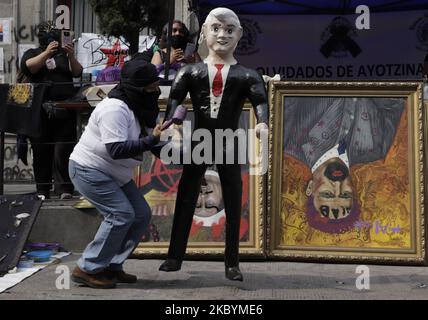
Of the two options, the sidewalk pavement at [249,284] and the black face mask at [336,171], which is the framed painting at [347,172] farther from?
the sidewalk pavement at [249,284]

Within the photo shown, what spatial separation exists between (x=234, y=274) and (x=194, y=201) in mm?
577

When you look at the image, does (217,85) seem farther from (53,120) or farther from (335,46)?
(335,46)

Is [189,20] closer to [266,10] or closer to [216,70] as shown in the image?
[266,10]

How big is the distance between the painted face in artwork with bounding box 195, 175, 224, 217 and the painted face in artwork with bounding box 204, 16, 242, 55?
1481 millimetres

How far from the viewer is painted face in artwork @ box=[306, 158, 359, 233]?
5969 millimetres

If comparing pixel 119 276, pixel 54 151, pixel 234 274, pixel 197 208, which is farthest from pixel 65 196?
pixel 234 274

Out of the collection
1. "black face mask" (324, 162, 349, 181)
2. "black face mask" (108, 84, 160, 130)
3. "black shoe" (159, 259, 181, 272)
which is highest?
"black face mask" (108, 84, 160, 130)

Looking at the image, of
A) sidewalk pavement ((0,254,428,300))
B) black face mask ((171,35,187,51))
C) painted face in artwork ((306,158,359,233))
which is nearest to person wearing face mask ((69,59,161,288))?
sidewalk pavement ((0,254,428,300))

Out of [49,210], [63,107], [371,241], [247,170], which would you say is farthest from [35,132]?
[371,241]

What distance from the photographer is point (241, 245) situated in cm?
593

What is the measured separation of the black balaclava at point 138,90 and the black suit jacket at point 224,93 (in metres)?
0.18

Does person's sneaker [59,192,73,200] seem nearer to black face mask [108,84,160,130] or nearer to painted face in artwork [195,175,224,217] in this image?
painted face in artwork [195,175,224,217]

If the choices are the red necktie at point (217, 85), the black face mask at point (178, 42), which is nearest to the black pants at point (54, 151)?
the black face mask at point (178, 42)

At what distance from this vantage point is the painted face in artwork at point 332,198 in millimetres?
5969
